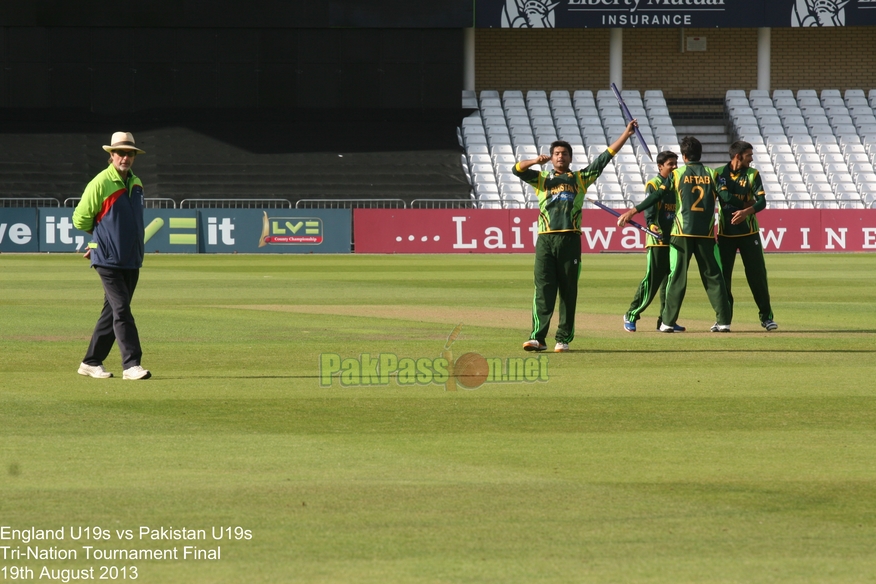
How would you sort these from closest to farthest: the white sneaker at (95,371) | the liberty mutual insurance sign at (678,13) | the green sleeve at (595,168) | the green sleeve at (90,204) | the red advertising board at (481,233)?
the green sleeve at (90,204)
the white sneaker at (95,371)
the green sleeve at (595,168)
the red advertising board at (481,233)
the liberty mutual insurance sign at (678,13)

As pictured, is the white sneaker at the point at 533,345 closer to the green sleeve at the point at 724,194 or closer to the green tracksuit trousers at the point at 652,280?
the green tracksuit trousers at the point at 652,280

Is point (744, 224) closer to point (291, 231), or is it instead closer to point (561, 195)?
point (561, 195)

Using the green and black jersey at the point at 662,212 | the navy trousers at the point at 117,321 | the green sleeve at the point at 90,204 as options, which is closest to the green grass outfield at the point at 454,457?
the navy trousers at the point at 117,321

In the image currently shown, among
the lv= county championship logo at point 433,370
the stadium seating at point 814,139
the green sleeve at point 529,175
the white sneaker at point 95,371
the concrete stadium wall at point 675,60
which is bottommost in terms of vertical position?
the lv= county championship logo at point 433,370

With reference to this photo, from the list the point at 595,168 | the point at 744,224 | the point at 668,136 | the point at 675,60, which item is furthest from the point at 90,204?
the point at 675,60

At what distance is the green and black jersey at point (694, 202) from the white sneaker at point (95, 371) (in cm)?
614

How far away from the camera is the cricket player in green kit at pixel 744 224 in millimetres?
12781

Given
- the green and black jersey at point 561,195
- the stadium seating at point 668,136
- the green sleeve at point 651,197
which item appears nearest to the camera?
the green and black jersey at point 561,195

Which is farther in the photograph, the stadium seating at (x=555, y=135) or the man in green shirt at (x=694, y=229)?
the stadium seating at (x=555, y=135)

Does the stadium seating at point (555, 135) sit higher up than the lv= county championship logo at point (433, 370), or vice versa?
the stadium seating at point (555, 135)

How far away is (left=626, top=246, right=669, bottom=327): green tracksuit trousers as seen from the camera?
1305 cm

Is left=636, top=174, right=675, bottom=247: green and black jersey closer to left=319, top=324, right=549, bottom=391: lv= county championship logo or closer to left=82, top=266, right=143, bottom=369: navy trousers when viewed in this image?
left=319, top=324, right=549, bottom=391: lv= county championship logo

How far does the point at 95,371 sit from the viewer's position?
9.39m

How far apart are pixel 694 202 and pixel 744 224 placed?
0.76 meters
